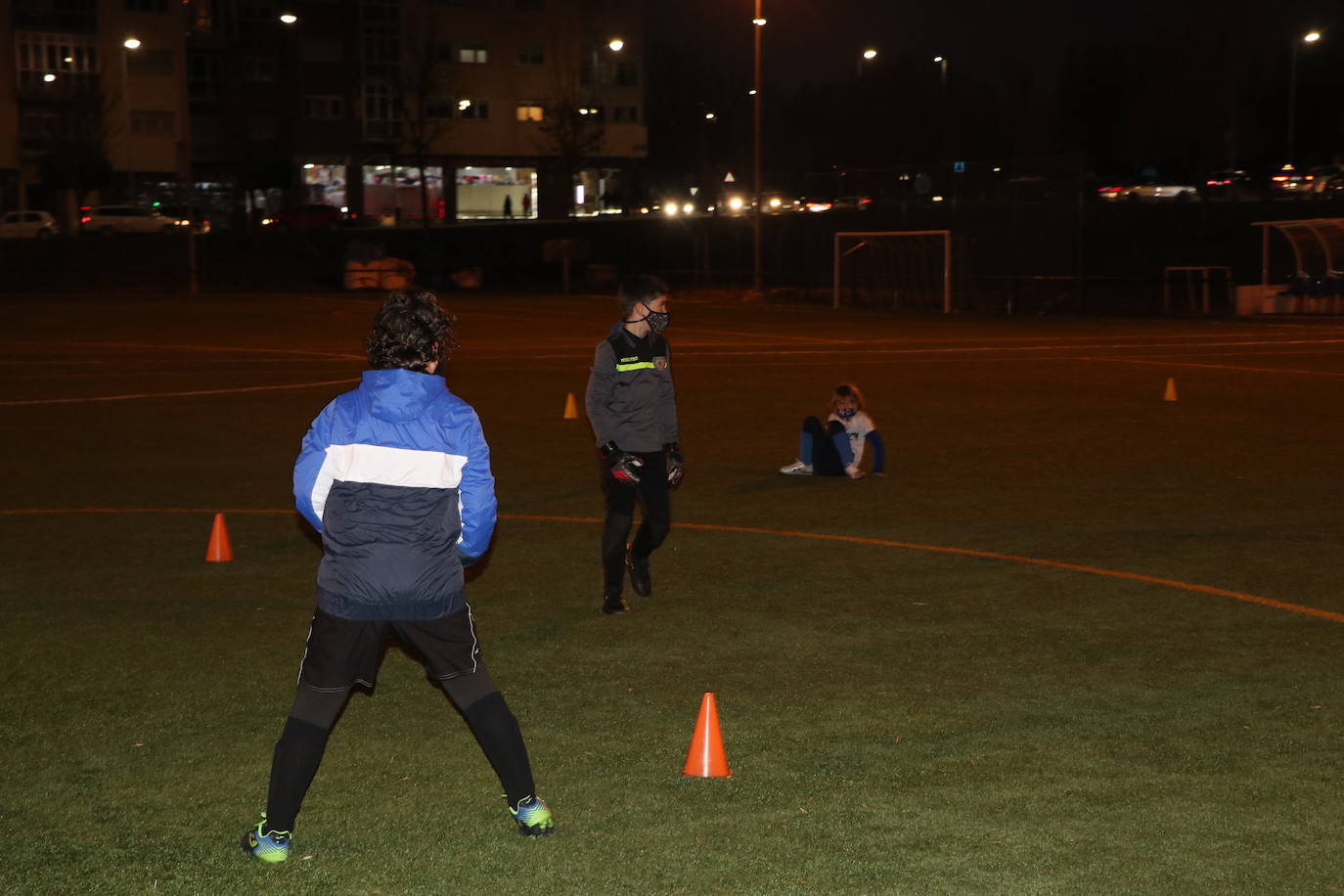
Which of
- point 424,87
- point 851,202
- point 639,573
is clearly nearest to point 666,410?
point 639,573

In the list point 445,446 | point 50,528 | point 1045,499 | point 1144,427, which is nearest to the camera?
point 445,446

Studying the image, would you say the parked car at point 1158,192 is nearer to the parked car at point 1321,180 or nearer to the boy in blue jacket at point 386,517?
the parked car at point 1321,180

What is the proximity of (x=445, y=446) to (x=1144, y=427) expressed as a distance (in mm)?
12971

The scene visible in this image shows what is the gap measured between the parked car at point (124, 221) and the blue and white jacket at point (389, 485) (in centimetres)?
6584

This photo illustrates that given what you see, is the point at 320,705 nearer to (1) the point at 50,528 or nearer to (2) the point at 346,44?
(1) the point at 50,528

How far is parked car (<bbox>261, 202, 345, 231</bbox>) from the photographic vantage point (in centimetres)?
7325

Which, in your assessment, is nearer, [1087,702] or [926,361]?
[1087,702]

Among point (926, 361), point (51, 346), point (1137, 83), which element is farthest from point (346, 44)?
point (926, 361)

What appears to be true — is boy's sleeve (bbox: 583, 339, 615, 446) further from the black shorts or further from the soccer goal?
the soccer goal

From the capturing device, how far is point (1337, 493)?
1222 centimetres

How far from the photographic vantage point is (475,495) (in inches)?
187

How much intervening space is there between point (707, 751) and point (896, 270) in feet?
131

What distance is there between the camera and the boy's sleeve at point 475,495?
15.5ft

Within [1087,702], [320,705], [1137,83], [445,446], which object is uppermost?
A: [1137,83]
